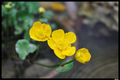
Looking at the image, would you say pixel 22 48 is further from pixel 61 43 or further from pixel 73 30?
pixel 73 30

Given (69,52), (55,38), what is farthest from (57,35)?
(69,52)

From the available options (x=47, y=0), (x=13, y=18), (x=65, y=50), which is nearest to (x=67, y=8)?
(x=47, y=0)

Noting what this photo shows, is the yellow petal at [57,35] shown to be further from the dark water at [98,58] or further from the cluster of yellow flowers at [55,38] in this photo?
the dark water at [98,58]

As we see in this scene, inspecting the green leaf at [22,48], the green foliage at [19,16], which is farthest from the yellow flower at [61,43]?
the green foliage at [19,16]

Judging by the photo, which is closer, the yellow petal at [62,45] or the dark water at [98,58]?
the yellow petal at [62,45]

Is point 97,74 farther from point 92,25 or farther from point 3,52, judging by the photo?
point 3,52

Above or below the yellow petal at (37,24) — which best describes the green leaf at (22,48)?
below

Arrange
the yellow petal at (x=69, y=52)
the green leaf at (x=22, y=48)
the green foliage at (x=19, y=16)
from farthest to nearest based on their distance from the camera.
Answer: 1. the green foliage at (x=19, y=16)
2. the green leaf at (x=22, y=48)
3. the yellow petal at (x=69, y=52)
